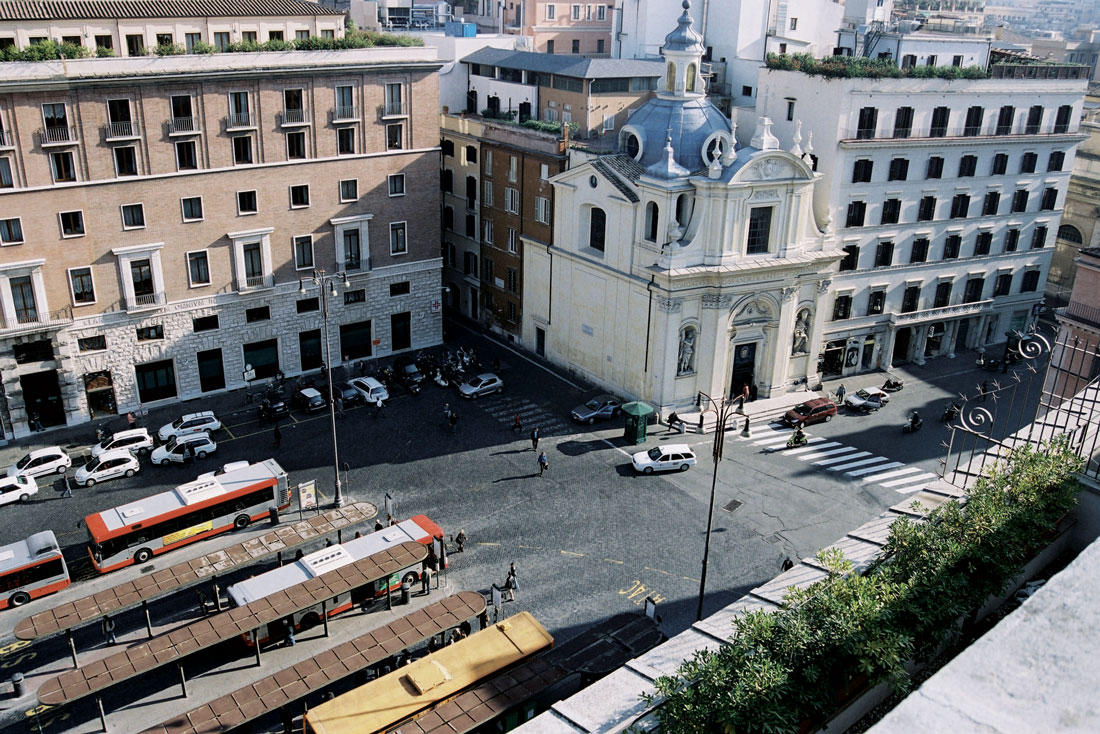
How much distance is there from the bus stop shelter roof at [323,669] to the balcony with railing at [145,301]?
94.0 feet

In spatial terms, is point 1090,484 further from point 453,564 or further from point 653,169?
point 653,169

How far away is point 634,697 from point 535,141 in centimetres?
4589

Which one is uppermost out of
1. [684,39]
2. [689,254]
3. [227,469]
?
[684,39]

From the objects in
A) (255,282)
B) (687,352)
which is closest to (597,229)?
(687,352)

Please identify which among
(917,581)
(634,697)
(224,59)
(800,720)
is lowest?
(634,697)

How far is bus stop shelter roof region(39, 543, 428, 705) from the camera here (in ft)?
105

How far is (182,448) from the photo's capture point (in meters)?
50.6

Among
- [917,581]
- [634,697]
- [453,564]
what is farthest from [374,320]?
[917,581]

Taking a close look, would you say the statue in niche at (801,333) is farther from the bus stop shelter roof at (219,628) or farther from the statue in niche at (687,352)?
the bus stop shelter roof at (219,628)

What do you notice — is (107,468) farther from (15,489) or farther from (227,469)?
(227,469)

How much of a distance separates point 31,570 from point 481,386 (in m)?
28.1

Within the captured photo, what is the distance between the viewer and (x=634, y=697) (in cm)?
2503

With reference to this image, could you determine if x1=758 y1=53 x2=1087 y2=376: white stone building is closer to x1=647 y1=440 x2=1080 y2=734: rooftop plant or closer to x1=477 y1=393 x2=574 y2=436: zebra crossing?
x1=477 y1=393 x2=574 y2=436: zebra crossing

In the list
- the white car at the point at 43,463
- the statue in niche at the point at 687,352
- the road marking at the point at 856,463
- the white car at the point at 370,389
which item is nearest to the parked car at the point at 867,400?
the road marking at the point at 856,463
